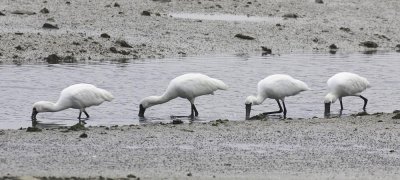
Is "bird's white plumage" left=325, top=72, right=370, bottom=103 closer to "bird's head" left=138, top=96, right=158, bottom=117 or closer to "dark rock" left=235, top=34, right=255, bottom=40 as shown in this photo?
"bird's head" left=138, top=96, right=158, bottom=117

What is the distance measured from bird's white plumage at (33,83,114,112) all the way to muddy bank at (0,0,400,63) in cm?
732

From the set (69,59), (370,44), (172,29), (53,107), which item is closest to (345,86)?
(53,107)

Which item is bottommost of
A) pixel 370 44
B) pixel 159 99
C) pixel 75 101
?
pixel 370 44

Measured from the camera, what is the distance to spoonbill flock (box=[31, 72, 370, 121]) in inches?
588

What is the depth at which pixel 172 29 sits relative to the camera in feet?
86.4

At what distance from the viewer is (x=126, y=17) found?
27312mm

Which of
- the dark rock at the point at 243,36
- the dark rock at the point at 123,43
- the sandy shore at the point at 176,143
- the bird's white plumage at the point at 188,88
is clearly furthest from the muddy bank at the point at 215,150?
the dark rock at the point at 243,36

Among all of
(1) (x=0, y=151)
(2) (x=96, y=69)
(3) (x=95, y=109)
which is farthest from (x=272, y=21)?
(1) (x=0, y=151)

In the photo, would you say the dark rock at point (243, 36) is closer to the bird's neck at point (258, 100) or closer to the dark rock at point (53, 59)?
the dark rock at point (53, 59)

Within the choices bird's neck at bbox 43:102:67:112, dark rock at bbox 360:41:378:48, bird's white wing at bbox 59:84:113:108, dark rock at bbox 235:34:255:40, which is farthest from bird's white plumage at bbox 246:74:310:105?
dark rock at bbox 360:41:378:48

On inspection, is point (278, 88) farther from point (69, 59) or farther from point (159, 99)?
point (69, 59)

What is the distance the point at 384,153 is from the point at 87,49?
13086mm

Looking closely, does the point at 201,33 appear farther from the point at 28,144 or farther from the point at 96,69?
the point at 28,144

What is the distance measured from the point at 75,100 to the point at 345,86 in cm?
477
